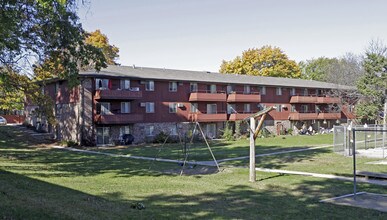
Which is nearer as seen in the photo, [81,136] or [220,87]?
[81,136]

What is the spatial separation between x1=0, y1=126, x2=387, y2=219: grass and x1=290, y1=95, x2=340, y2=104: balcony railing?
152 ft

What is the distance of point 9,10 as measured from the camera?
1598 cm

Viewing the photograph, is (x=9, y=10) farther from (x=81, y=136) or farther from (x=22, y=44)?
(x=81, y=136)

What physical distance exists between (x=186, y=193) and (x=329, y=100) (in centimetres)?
5880

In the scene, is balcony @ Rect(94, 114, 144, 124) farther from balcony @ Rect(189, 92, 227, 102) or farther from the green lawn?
balcony @ Rect(189, 92, 227, 102)

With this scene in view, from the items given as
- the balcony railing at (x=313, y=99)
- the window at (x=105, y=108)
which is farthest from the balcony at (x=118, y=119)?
the balcony railing at (x=313, y=99)

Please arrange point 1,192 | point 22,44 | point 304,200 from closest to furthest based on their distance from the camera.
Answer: point 1,192 < point 304,200 < point 22,44

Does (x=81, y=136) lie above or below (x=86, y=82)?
below

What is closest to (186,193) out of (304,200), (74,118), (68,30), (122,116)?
(304,200)

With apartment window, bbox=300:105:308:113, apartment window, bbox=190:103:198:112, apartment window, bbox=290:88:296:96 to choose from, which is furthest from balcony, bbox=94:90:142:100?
apartment window, bbox=300:105:308:113

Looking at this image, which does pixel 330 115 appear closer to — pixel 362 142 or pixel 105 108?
pixel 362 142

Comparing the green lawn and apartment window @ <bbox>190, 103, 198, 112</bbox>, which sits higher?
apartment window @ <bbox>190, 103, 198, 112</bbox>

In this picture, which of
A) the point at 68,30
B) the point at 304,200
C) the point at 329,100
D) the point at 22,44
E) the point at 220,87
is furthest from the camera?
the point at 329,100

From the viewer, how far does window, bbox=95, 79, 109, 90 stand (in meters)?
43.4
